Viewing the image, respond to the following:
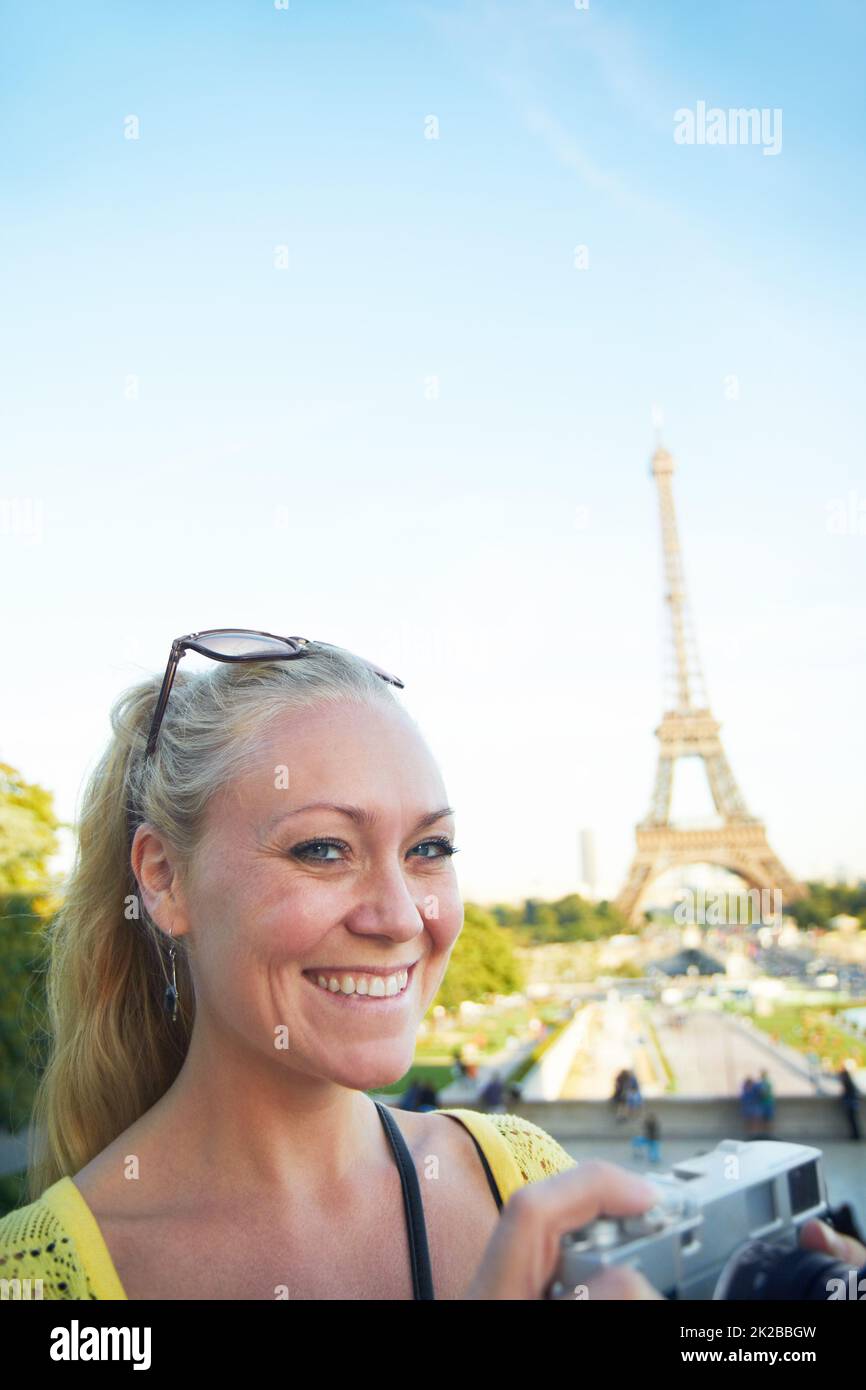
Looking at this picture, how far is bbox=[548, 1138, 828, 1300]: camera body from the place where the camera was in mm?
1009

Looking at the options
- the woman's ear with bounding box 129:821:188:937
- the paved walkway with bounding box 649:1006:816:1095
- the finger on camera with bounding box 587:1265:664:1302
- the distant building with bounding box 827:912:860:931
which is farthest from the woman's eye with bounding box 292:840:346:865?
the distant building with bounding box 827:912:860:931

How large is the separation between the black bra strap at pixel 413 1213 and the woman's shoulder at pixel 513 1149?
0.10 metres

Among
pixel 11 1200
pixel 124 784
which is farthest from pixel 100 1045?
pixel 11 1200

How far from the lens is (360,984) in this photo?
1.27 meters

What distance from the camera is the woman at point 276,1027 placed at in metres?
1.29

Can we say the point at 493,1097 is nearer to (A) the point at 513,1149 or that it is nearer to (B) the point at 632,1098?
(B) the point at 632,1098

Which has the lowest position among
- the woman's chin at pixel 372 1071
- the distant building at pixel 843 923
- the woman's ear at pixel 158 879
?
the woman's chin at pixel 372 1071

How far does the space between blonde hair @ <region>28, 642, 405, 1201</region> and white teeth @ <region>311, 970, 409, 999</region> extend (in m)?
0.36

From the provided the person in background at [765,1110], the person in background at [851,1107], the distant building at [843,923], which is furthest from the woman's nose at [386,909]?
the distant building at [843,923]

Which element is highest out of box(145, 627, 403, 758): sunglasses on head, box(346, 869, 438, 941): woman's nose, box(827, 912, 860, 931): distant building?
box(827, 912, 860, 931): distant building

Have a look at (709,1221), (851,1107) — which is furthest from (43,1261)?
(851,1107)

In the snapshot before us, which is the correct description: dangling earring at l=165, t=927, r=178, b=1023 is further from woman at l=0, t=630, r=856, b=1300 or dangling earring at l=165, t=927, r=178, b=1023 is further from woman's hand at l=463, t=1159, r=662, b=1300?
woman's hand at l=463, t=1159, r=662, b=1300

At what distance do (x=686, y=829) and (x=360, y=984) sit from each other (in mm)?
37814

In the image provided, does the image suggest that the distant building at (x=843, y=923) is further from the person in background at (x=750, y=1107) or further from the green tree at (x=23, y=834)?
the green tree at (x=23, y=834)
